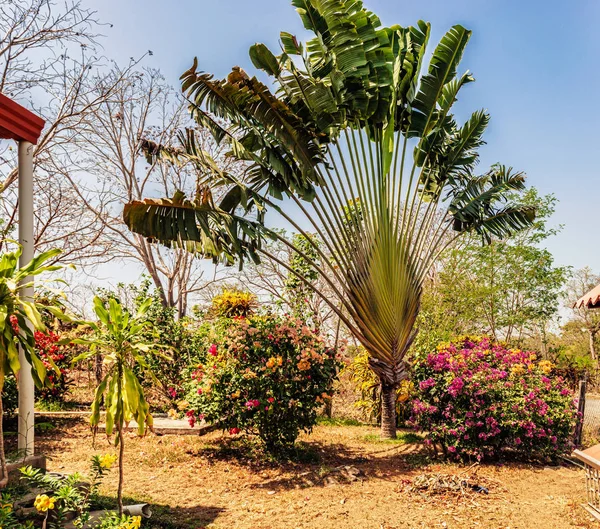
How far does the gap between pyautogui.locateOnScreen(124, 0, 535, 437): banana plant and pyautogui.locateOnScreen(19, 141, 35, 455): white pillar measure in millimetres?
1605

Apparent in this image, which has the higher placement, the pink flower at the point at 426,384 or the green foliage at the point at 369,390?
the pink flower at the point at 426,384

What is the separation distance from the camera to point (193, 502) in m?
5.07

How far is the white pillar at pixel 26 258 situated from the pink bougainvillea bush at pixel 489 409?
505cm

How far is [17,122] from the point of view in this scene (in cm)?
468

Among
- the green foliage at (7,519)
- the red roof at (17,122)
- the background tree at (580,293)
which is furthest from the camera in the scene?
the background tree at (580,293)

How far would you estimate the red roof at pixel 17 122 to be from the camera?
4547 mm

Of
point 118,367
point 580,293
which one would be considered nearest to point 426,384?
point 118,367

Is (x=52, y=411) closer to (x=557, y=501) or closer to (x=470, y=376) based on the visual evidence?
(x=470, y=376)

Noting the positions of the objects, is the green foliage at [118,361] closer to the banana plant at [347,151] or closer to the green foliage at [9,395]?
the banana plant at [347,151]

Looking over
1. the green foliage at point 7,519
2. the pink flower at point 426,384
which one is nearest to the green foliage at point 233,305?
the pink flower at point 426,384

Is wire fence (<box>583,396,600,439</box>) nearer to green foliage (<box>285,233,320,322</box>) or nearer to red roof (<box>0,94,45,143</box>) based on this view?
green foliage (<box>285,233,320,322</box>)

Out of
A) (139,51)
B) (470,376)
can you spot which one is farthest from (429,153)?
(139,51)

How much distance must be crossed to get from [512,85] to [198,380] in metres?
6.60

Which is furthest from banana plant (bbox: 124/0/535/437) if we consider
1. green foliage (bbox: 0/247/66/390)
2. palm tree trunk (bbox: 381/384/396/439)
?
green foliage (bbox: 0/247/66/390)
